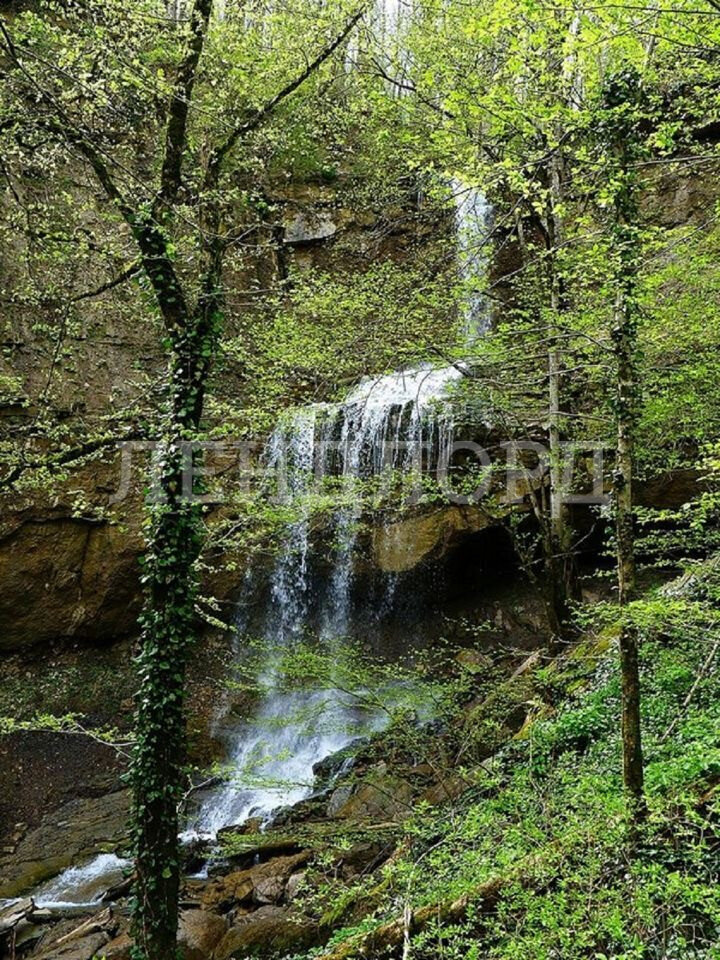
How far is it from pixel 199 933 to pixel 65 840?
13.0 ft

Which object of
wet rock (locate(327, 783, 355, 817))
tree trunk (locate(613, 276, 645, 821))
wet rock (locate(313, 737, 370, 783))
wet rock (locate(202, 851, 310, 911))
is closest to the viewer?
tree trunk (locate(613, 276, 645, 821))

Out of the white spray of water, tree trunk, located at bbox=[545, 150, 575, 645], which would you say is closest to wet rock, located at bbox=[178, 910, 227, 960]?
the white spray of water

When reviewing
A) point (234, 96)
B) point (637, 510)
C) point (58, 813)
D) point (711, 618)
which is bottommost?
point (58, 813)

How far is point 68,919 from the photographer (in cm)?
673

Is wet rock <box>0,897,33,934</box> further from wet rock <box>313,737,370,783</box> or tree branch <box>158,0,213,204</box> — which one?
tree branch <box>158,0,213,204</box>

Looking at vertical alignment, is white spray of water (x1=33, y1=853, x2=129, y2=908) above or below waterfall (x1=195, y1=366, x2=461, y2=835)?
below

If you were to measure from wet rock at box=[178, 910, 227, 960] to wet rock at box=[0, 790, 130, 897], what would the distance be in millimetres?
2320

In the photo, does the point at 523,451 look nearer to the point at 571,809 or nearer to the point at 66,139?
the point at 571,809

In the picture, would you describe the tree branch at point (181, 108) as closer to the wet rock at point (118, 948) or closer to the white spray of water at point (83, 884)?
the wet rock at point (118, 948)

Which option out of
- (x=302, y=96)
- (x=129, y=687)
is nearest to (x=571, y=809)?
(x=129, y=687)

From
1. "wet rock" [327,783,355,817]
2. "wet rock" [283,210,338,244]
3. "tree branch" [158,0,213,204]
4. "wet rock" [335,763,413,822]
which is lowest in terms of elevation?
"wet rock" [327,783,355,817]

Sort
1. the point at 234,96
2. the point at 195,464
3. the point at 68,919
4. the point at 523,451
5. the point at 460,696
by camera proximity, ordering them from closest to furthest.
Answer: the point at 195,464 → the point at 68,919 → the point at 460,696 → the point at 234,96 → the point at 523,451

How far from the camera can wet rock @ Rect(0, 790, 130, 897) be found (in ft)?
26.0

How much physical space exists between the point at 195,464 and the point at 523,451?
248 inches
